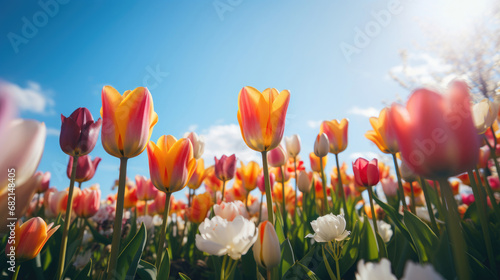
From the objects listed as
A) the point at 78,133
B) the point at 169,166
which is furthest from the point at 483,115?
the point at 78,133

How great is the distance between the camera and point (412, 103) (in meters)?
0.59

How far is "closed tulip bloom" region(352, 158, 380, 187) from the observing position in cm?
160

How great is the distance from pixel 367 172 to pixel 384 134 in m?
0.26

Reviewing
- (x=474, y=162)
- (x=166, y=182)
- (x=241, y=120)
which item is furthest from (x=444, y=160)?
(x=166, y=182)

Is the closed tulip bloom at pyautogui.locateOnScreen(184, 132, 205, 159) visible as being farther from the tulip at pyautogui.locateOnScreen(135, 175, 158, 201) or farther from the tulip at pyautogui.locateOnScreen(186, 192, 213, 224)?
the tulip at pyautogui.locateOnScreen(135, 175, 158, 201)

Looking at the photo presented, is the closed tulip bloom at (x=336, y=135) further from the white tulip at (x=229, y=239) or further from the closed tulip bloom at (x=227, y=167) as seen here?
the white tulip at (x=229, y=239)

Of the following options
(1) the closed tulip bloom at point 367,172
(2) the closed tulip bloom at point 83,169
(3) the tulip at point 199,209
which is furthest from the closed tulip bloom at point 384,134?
(2) the closed tulip bloom at point 83,169

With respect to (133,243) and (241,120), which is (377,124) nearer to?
(241,120)

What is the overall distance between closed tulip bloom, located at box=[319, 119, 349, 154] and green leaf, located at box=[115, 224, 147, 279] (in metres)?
1.57

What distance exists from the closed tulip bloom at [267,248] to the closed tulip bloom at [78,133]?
92cm

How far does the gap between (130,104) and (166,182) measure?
0.35 metres

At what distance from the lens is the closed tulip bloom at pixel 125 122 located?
3.16 ft

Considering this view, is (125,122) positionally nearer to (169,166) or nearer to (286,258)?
(169,166)

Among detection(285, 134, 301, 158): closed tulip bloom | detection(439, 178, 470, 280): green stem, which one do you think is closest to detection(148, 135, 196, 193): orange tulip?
detection(439, 178, 470, 280): green stem
